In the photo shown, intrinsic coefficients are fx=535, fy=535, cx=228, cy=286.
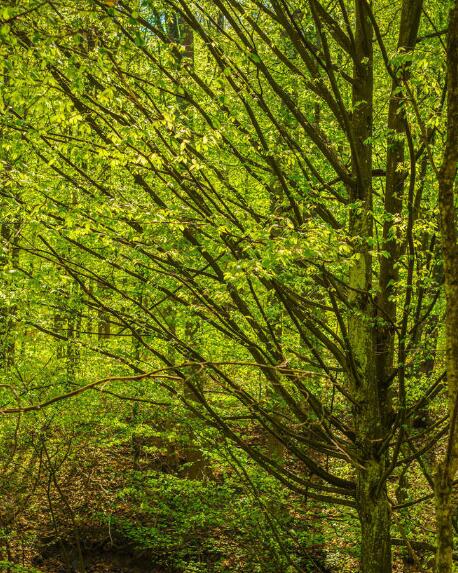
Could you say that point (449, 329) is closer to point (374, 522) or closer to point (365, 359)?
point (365, 359)

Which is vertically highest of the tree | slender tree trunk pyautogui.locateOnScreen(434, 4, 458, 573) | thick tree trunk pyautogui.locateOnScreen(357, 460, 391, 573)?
the tree

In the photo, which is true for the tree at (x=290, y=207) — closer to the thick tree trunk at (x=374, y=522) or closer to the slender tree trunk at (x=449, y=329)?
the thick tree trunk at (x=374, y=522)

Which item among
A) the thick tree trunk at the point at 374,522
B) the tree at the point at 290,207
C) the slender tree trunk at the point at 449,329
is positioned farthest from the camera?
the thick tree trunk at the point at 374,522

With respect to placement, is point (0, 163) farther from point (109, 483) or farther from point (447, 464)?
point (109, 483)

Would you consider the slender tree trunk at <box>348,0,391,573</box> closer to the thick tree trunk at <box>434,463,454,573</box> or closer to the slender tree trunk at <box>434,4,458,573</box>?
the slender tree trunk at <box>434,4,458,573</box>

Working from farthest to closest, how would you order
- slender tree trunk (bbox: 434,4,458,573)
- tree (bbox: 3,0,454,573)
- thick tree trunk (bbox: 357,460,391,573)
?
thick tree trunk (bbox: 357,460,391,573) → tree (bbox: 3,0,454,573) → slender tree trunk (bbox: 434,4,458,573)

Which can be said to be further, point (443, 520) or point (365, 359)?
point (365, 359)

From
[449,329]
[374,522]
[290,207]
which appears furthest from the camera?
[290,207]

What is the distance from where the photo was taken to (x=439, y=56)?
4676 millimetres

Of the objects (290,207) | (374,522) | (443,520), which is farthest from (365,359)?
(443,520)

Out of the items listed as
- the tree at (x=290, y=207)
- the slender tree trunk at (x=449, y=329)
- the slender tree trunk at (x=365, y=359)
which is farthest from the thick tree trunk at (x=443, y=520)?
the slender tree trunk at (x=365, y=359)

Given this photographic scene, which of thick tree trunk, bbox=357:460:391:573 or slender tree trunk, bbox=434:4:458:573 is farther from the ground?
slender tree trunk, bbox=434:4:458:573

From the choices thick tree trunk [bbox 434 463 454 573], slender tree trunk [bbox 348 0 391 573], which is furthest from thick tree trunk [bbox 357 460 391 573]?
thick tree trunk [bbox 434 463 454 573]

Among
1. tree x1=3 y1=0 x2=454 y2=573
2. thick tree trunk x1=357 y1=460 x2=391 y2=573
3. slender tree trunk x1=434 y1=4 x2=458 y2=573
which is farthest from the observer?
thick tree trunk x1=357 y1=460 x2=391 y2=573
